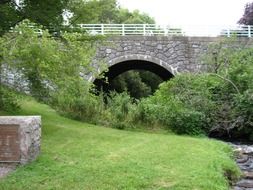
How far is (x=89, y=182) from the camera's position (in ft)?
24.2

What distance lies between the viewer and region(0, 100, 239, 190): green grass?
738 centimetres

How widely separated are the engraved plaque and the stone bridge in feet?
55.1

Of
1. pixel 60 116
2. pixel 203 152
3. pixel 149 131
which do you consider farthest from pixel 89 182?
pixel 60 116

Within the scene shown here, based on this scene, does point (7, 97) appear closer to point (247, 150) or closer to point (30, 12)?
point (30, 12)

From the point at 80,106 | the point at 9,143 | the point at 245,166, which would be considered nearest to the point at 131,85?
the point at 80,106

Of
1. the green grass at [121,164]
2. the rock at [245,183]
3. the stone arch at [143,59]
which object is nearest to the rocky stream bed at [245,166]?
the rock at [245,183]

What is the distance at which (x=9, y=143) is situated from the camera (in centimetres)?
862

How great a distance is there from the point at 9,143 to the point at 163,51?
1778 centimetres

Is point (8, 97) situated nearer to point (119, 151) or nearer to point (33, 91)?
point (33, 91)

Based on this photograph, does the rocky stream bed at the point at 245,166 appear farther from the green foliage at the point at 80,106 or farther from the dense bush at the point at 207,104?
the green foliage at the point at 80,106

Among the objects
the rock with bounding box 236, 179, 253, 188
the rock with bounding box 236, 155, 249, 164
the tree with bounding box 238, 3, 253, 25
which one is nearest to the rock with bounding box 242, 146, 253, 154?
the rock with bounding box 236, 155, 249, 164

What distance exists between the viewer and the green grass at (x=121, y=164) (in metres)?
7.38

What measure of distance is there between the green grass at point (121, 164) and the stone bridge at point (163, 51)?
12697 millimetres

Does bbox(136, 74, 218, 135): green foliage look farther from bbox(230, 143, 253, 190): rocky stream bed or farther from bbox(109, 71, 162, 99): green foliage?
bbox(109, 71, 162, 99): green foliage
